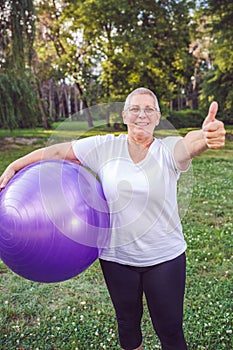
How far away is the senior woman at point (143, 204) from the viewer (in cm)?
190

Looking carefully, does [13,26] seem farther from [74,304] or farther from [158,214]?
[158,214]

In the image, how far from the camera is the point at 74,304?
141 inches

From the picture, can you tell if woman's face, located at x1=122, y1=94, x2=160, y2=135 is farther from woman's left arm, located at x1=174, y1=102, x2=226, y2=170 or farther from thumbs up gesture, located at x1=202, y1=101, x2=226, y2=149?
thumbs up gesture, located at x1=202, y1=101, x2=226, y2=149

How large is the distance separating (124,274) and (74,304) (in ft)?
5.45

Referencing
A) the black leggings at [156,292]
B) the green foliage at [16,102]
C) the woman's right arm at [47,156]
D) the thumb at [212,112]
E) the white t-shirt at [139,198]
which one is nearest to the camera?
the thumb at [212,112]

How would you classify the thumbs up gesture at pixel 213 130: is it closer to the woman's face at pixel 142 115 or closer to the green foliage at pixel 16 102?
the woman's face at pixel 142 115

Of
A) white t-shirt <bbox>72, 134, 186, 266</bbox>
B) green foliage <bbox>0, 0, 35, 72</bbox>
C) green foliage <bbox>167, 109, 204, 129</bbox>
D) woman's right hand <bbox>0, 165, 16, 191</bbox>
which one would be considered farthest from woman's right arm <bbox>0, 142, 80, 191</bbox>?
green foliage <bbox>167, 109, 204, 129</bbox>

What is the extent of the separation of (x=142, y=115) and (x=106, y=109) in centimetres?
24

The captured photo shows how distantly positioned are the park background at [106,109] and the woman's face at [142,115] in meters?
0.12

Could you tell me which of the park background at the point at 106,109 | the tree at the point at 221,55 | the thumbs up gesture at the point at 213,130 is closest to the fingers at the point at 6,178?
the park background at the point at 106,109

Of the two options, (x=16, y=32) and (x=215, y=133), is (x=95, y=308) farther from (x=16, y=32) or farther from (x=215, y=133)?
(x=16, y=32)

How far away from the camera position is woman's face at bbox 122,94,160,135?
192cm

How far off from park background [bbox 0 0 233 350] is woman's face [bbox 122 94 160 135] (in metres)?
0.12

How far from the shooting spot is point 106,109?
82.5 inches
